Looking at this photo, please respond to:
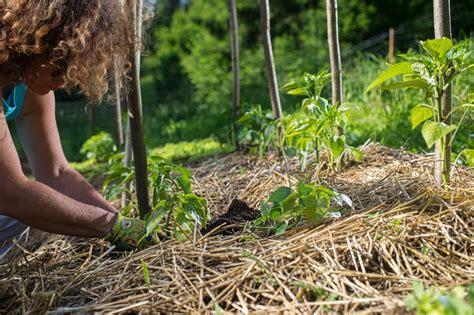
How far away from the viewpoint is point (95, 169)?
511 cm

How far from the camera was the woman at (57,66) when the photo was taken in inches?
74.2

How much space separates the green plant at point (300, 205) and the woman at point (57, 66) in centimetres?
45

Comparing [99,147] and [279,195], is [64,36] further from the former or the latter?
[99,147]

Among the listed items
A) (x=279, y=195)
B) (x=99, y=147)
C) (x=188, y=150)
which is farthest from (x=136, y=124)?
(x=99, y=147)

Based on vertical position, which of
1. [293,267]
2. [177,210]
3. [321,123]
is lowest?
[293,267]

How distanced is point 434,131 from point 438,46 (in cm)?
27

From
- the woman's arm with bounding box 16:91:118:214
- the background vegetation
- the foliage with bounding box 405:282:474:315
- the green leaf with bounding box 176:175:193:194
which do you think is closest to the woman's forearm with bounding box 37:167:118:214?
the woman's arm with bounding box 16:91:118:214

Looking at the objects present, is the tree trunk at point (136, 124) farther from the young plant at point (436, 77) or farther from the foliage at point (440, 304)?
the foliage at point (440, 304)

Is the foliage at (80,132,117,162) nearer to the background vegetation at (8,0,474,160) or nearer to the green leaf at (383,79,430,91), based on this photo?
the background vegetation at (8,0,474,160)

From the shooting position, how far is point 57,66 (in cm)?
195

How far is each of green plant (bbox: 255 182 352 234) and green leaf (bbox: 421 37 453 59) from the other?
21.6 inches

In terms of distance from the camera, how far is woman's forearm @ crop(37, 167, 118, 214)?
2315mm

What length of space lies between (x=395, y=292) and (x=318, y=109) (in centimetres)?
121

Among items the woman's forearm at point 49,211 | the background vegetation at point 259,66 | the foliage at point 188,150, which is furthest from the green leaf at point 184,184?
the foliage at point 188,150
